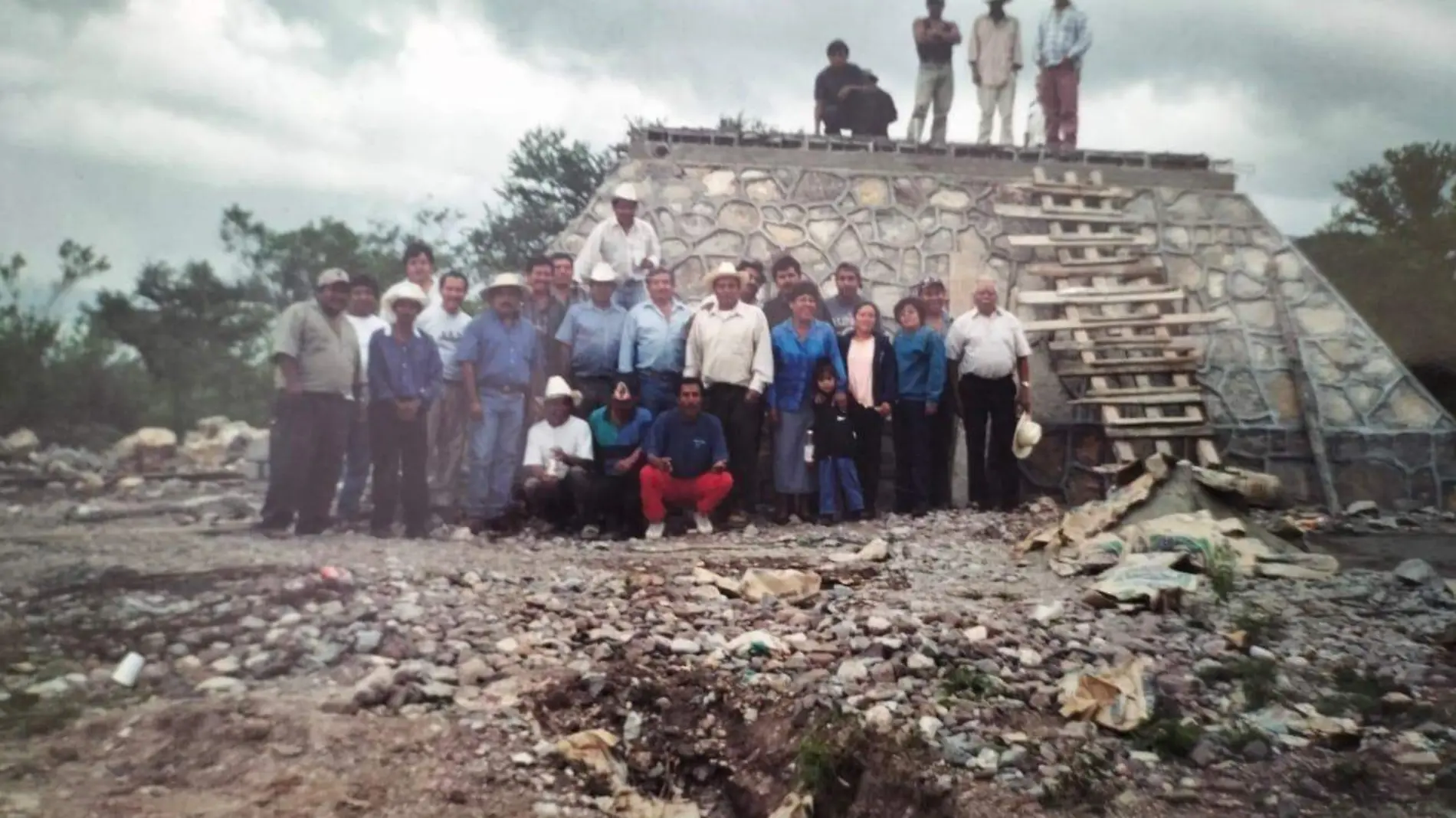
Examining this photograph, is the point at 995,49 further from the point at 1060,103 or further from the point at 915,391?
the point at 915,391

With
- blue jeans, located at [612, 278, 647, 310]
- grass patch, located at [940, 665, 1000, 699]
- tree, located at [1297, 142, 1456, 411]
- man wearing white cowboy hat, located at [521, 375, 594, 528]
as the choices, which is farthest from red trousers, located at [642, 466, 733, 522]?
tree, located at [1297, 142, 1456, 411]

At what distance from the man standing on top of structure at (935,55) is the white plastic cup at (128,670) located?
2.26 m

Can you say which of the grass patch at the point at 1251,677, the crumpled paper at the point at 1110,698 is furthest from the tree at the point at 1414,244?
the crumpled paper at the point at 1110,698

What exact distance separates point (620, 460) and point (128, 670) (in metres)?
1.68

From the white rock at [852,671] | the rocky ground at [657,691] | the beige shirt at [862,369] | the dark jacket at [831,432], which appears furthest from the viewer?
the beige shirt at [862,369]

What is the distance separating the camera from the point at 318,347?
3066 mm

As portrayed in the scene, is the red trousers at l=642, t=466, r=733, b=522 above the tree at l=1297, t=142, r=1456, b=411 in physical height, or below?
below

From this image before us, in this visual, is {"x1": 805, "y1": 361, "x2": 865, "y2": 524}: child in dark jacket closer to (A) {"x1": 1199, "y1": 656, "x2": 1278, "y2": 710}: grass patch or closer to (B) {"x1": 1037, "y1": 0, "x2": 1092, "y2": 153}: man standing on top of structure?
(B) {"x1": 1037, "y1": 0, "x2": 1092, "y2": 153}: man standing on top of structure

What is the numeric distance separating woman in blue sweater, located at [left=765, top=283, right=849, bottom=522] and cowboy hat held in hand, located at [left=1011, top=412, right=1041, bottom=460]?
25.5 inches

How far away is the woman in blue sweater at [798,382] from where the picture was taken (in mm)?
3863

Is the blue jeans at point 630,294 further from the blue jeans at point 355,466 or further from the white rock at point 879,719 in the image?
the white rock at point 879,719

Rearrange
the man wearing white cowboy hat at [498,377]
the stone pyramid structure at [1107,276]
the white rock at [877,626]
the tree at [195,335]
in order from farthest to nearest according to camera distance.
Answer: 1. the man wearing white cowboy hat at [498,377]
2. the stone pyramid structure at [1107,276]
3. the tree at [195,335]
4. the white rock at [877,626]

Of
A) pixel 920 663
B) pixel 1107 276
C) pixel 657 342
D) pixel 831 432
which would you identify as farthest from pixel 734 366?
pixel 920 663

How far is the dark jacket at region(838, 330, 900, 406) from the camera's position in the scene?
4.21m
